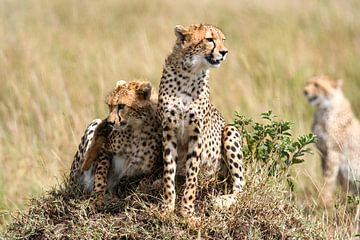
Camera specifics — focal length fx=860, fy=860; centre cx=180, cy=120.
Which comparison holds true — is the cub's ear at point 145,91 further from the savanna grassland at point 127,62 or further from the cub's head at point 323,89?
the cub's head at point 323,89

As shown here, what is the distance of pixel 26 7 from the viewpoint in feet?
35.7

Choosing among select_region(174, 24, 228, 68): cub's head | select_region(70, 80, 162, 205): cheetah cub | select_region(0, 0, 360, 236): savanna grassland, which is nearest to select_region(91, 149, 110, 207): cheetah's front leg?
select_region(70, 80, 162, 205): cheetah cub

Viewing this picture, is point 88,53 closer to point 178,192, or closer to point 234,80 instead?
point 234,80

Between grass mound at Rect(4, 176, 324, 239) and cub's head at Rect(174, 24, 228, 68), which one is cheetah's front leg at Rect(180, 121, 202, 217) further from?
cub's head at Rect(174, 24, 228, 68)

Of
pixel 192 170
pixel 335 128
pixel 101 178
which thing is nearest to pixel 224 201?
pixel 192 170

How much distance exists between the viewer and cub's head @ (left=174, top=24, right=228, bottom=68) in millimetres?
4117

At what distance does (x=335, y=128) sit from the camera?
285 inches

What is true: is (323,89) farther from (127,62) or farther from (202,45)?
(202,45)

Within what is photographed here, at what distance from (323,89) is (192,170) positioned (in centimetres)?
334

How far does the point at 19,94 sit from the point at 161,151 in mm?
3345

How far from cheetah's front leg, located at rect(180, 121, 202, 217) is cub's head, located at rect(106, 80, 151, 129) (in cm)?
31

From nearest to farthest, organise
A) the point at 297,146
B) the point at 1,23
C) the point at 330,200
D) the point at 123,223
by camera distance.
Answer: the point at 123,223 → the point at 297,146 → the point at 330,200 → the point at 1,23

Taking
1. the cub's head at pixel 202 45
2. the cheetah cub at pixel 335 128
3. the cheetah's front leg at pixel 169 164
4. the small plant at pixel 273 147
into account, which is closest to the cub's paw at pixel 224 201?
the cheetah's front leg at pixel 169 164

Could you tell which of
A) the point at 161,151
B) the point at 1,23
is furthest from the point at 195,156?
the point at 1,23
